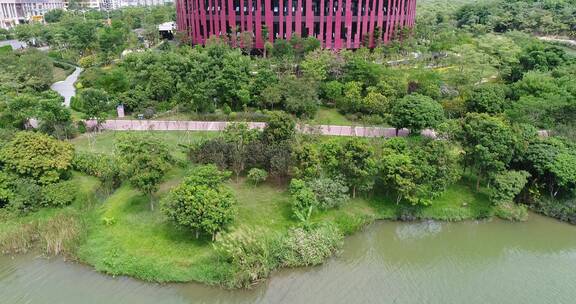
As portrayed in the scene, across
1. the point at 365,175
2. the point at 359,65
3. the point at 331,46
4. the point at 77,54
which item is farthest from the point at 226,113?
the point at 77,54

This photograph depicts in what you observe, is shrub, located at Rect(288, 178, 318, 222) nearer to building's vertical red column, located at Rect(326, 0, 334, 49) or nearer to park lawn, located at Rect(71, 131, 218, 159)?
park lawn, located at Rect(71, 131, 218, 159)

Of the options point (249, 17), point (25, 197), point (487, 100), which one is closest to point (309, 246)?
point (25, 197)

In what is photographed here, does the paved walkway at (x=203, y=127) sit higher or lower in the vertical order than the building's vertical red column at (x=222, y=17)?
lower

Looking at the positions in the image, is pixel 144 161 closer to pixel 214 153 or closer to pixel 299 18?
pixel 214 153

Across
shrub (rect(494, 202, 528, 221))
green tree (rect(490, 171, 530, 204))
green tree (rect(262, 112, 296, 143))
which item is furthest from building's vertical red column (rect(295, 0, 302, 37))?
shrub (rect(494, 202, 528, 221))

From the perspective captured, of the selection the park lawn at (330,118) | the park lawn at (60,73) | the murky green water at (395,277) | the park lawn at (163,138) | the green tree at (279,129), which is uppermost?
the green tree at (279,129)

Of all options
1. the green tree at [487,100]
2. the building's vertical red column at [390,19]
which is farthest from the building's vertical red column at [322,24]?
the green tree at [487,100]

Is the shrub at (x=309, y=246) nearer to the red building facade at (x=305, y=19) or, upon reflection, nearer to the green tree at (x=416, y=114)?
A: the green tree at (x=416, y=114)
